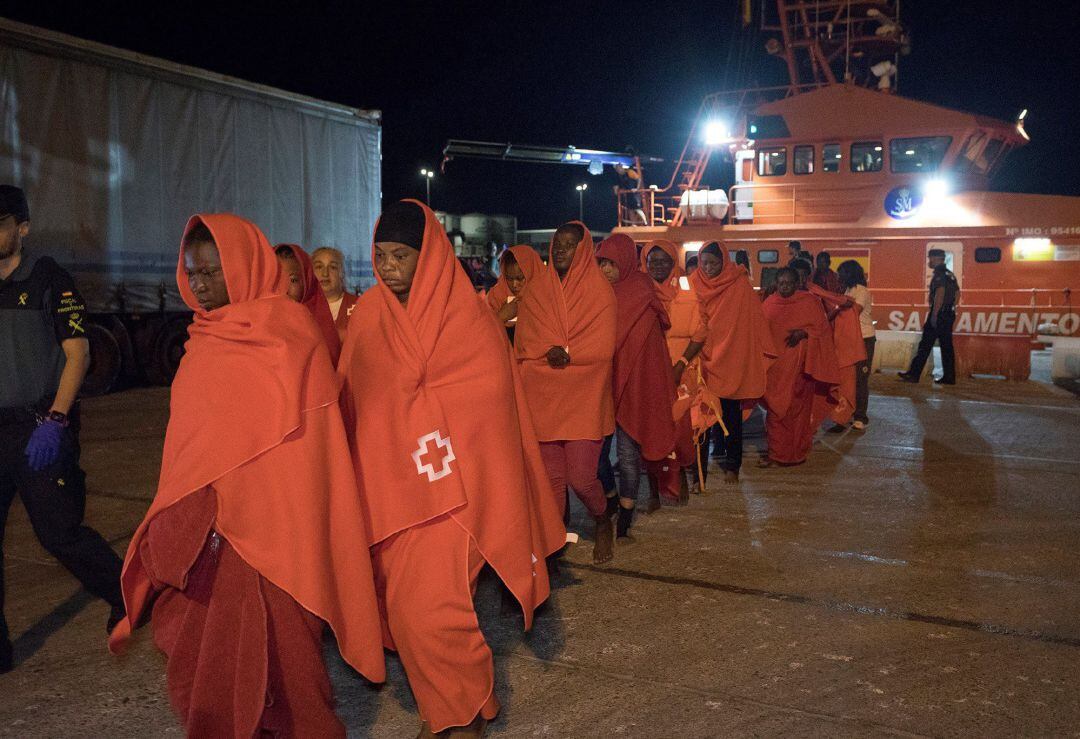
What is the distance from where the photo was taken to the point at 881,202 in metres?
17.5

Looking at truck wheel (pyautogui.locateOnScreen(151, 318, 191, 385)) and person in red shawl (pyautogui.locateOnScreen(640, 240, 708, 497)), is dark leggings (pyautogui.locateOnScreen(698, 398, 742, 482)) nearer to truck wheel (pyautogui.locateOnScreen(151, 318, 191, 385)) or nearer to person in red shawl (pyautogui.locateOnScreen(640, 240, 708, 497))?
person in red shawl (pyautogui.locateOnScreen(640, 240, 708, 497))

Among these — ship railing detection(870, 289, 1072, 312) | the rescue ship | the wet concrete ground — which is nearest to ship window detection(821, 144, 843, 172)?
the rescue ship

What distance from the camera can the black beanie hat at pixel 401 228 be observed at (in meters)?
3.11

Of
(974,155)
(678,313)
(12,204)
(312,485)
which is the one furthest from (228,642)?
(974,155)

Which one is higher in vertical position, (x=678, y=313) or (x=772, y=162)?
(x=772, y=162)

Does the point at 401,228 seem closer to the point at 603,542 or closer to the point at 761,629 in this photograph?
the point at 761,629

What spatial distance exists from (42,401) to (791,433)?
5.86 metres

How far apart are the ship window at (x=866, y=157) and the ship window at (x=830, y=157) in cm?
27

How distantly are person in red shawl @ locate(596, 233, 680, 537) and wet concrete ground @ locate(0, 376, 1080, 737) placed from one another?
1.55 feet

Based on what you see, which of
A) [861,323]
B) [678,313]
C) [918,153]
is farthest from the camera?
[918,153]

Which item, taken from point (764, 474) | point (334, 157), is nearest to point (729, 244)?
point (334, 157)

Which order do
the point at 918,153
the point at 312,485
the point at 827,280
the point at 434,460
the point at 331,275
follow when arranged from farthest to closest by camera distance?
1. the point at 918,153
2. the point at 827,280
3. the point at 331,275
4. the point at 434,460
5. the point at 312,485

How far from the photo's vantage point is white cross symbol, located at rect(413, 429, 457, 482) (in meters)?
2.98

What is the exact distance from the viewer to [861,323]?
34.2 ft
